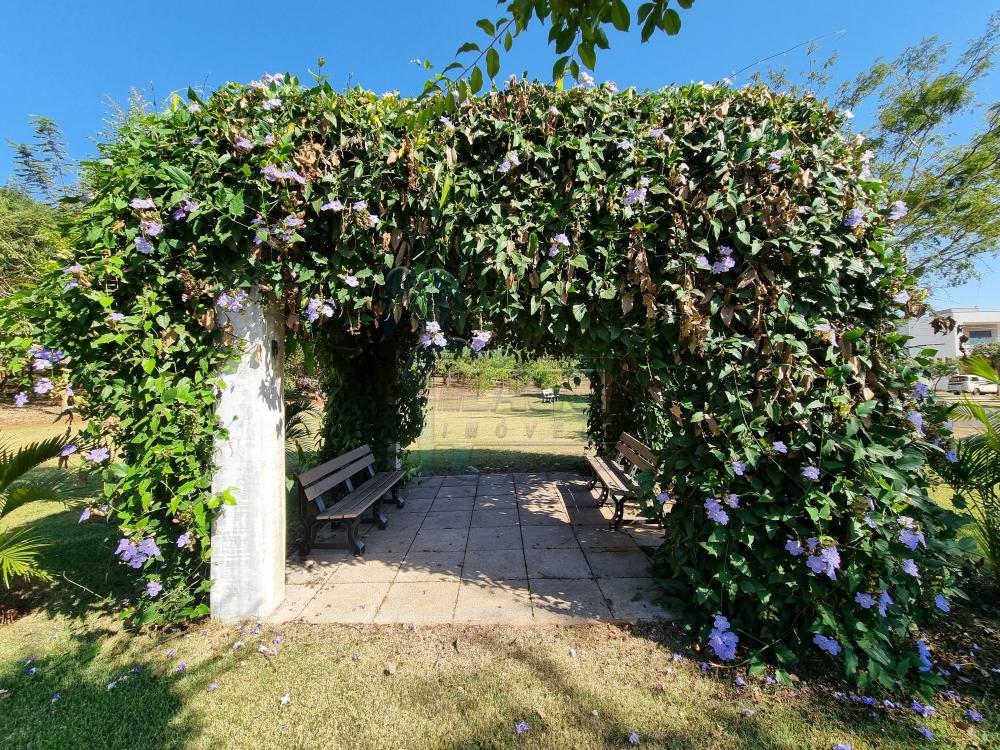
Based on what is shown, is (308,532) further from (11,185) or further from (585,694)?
(11,185)

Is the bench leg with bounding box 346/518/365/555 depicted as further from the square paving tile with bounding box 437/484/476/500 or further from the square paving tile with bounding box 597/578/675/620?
the square paving tile with bounding box 597/578/675/620

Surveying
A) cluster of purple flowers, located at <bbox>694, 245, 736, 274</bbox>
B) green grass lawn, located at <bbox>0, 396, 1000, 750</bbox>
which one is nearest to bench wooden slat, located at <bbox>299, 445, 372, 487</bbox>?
green grass lawn, located at <bbox>0, 396, 1000, 750</bbox>

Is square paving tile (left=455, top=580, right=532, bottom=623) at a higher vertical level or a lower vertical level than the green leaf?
lower

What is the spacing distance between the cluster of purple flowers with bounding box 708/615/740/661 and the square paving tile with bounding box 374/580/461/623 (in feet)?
5.22

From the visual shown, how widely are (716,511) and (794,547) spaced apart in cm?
39

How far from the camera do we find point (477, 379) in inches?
531

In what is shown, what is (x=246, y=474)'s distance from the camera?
2.74 meters

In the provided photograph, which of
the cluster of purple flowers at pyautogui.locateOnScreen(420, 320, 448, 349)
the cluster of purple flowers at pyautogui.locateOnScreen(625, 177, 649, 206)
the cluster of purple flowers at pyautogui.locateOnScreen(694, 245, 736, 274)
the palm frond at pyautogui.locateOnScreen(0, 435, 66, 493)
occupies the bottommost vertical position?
the palm frond at pyautogui.locateOnScreen(0, 435, 66, 493)

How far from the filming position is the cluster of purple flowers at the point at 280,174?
94.1 inches

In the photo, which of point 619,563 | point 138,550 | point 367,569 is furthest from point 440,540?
point 138,550

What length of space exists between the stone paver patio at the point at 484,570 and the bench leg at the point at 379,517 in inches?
3.2

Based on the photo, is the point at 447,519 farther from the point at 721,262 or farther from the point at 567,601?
the point at 721,262

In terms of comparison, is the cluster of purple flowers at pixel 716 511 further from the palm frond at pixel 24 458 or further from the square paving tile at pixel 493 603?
the palm frond at pixel 24 458

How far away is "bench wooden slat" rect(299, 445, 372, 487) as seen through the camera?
3813 mm
